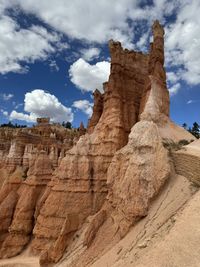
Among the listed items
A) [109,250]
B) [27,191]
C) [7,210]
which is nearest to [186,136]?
[109,250]

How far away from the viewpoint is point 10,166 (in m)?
41.3

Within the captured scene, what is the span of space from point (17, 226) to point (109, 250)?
56.3 ft

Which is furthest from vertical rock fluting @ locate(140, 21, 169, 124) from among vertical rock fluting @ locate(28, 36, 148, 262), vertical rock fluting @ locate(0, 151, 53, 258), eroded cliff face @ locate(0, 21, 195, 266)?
vertical rock fluting @ locate(0, 151, 53, 258)

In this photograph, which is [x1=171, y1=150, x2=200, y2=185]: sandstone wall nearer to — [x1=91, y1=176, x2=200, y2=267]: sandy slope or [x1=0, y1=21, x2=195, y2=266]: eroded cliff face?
[x1=91, y1=176, x2=200, y2=267]: sandy slope

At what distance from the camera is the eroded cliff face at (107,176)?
17.2 m

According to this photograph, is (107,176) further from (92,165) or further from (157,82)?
(157,82)

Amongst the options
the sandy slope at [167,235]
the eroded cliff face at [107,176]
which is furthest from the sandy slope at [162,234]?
the eroded cliff face at [107,176]

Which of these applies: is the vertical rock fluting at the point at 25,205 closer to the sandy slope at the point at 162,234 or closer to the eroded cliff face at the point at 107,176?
the eroded cliff face at the point at 107,176

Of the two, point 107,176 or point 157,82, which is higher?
point 157,82

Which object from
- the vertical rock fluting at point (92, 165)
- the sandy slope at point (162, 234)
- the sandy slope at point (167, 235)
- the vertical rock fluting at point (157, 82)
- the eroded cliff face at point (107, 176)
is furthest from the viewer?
the vertical rock fluting at point (92, 165)

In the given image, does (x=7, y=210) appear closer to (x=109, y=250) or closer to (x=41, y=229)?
(x=41, y=229)

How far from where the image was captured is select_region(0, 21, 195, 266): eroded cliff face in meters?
17.2

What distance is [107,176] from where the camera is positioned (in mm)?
21578

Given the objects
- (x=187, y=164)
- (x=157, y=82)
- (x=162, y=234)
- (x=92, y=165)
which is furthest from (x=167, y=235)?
(x=157, y=82)
